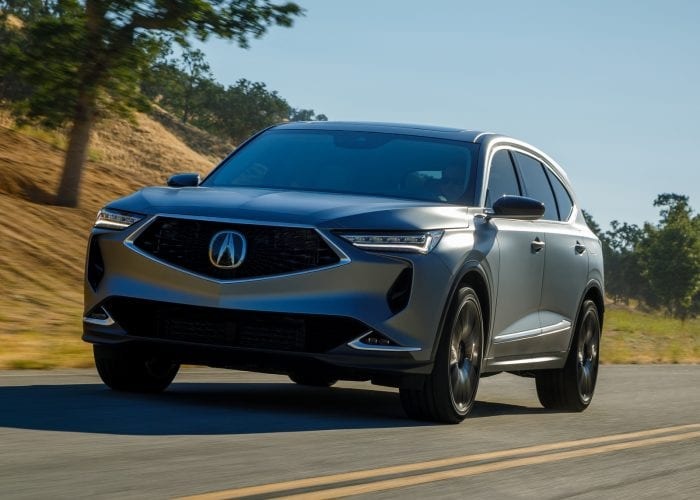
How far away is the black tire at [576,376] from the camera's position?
1120cm

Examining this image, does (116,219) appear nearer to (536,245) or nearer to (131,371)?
(131,371)

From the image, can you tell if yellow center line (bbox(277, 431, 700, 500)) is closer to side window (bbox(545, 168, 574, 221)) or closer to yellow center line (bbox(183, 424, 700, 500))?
yellow center line (bbox(183, 424, 700, 500))

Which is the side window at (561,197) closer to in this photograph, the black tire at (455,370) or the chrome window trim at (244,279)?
the black tire at (455,370)

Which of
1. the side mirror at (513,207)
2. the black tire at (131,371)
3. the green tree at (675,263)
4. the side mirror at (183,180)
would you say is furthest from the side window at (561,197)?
the green tree at (675,263)

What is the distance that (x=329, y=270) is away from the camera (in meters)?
7.93

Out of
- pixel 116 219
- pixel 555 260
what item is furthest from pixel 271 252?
pixel 555 260

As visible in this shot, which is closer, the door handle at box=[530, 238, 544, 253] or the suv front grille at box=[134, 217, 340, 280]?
the suv front grille at box=[134, 217, 340, 280]

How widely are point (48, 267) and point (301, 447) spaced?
1292cm

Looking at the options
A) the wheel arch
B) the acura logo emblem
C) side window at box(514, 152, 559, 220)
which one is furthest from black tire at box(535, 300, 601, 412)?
the acura logo emblem

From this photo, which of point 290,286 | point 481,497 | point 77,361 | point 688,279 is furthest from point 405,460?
point 688,279

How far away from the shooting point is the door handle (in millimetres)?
10047

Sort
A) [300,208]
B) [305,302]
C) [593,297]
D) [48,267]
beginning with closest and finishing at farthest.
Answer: [305,302] < [300,208] < [593,297] < [48,267]

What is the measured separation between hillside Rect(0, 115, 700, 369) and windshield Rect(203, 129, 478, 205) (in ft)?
8.67

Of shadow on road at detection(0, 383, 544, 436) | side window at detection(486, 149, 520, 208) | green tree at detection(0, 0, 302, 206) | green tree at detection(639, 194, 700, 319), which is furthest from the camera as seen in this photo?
green tree at detection(639, 194, 700, 319)
